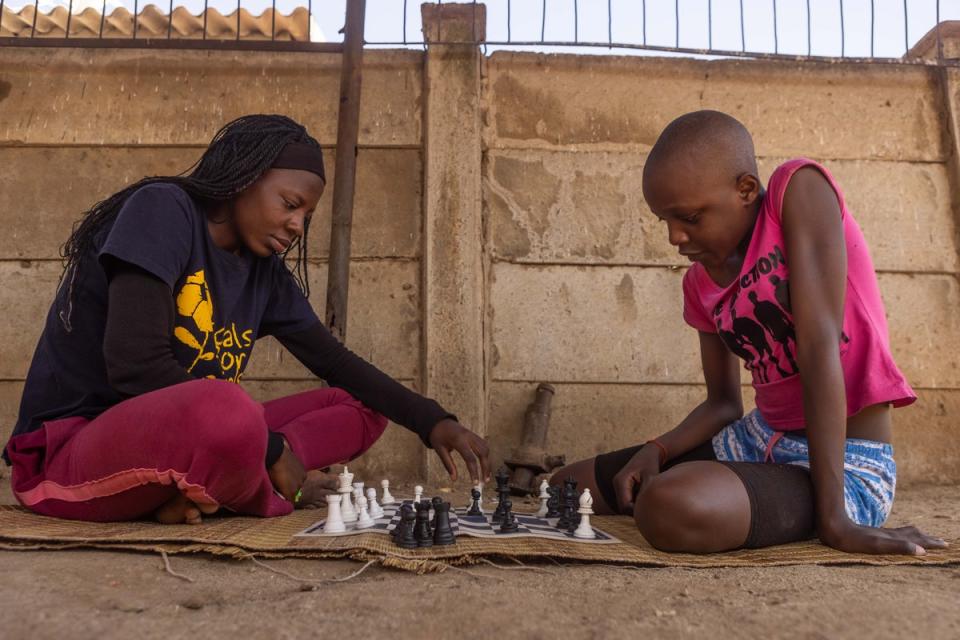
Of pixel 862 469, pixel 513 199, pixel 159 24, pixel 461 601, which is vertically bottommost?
pixel 461 601

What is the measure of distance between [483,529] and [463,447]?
386 mm

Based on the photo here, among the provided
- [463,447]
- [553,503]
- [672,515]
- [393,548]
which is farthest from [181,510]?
[672,515]

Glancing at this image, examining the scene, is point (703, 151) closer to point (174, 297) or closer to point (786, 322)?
point (786, 322)

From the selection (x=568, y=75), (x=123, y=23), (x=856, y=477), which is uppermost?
(x=123, y=23)

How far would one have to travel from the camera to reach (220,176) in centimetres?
251

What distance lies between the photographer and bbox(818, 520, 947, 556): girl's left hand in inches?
73.9

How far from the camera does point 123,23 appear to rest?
197 inches

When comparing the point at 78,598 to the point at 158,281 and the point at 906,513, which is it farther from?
the point at 906,513

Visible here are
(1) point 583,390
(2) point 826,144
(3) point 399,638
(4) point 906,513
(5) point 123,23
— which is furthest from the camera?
(5) point 123,23

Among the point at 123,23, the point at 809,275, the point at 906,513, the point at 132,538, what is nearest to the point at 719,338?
the point at 809,275

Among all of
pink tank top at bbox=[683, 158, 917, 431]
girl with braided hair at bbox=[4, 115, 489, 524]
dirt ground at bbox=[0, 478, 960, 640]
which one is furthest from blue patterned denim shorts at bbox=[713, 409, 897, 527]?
girl with braided hair at bbox=[4, 115, 489, 524]

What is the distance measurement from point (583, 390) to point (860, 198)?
2.05m

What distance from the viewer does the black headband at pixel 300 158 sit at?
2.58m

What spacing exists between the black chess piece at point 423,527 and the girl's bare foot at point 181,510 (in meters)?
0.73
